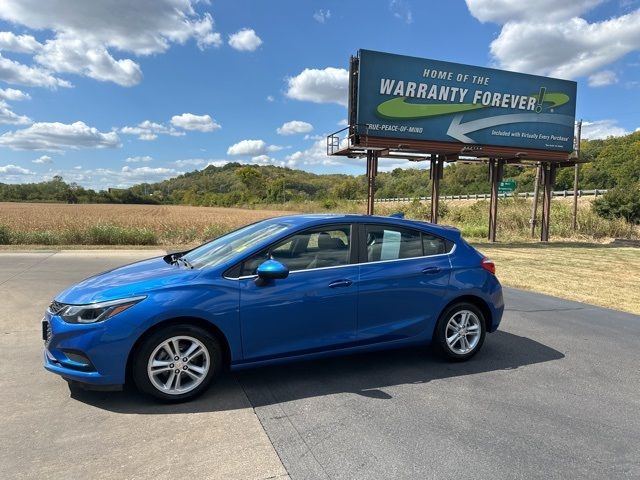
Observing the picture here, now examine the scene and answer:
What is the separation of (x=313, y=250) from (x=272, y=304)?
70cm

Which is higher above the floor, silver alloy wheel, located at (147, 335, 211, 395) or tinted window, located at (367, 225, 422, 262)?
tinted window, located at (367, 225, 422, 262)

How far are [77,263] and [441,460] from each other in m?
11.1

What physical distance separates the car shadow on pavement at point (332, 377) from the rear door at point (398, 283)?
0.40m

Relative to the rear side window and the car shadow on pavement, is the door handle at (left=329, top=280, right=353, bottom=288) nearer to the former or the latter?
the rear side window

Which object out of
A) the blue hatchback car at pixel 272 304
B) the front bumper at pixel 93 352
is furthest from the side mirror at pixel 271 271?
the front bumper at pixel 93 352

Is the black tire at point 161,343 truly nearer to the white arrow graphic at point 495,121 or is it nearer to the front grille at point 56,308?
the front grille at point 56,308

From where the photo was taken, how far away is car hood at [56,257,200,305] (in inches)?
152

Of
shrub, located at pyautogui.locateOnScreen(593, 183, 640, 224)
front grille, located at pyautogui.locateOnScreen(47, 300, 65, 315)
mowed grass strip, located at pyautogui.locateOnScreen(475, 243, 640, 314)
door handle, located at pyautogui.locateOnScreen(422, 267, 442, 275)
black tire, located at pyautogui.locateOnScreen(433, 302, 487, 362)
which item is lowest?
mowed grass strip, located at pyautogui.locateOnScreen(475, 243, 640, 314)

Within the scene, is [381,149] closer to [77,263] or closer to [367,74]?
[367,74]

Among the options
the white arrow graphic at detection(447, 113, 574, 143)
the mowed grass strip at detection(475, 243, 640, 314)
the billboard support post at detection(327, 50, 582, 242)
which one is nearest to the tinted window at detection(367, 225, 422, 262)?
the mowed grass strip at detection(475, 243, 640, 314)

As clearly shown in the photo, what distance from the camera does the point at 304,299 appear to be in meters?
4.27

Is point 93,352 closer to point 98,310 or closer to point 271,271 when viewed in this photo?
point 98,310

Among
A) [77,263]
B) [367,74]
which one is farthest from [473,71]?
[77,263]

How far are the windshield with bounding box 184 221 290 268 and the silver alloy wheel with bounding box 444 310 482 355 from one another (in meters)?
2.04
